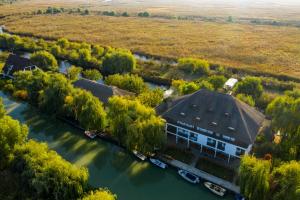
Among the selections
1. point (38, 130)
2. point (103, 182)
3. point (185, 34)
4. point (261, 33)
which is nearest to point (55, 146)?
point (38, 130)

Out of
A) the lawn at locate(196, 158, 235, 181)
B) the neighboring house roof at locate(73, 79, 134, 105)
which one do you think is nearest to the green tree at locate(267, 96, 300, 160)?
the lawn at locate(196, 158, 235, 181)

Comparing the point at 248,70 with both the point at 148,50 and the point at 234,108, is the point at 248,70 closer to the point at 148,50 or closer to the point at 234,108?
the point at 148,50

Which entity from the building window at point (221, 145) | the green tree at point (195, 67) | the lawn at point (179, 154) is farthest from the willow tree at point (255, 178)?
the green tree at point (195, 67)

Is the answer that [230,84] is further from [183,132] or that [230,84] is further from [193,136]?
[193,136]

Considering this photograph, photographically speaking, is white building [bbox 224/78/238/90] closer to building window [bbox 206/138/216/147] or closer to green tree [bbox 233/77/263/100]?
green tree [bbox 233/77/263/100]

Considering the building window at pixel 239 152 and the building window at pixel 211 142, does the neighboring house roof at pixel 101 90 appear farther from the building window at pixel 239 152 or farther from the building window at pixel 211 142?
the building window at pixel 239 152

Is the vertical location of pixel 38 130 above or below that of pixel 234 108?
below
